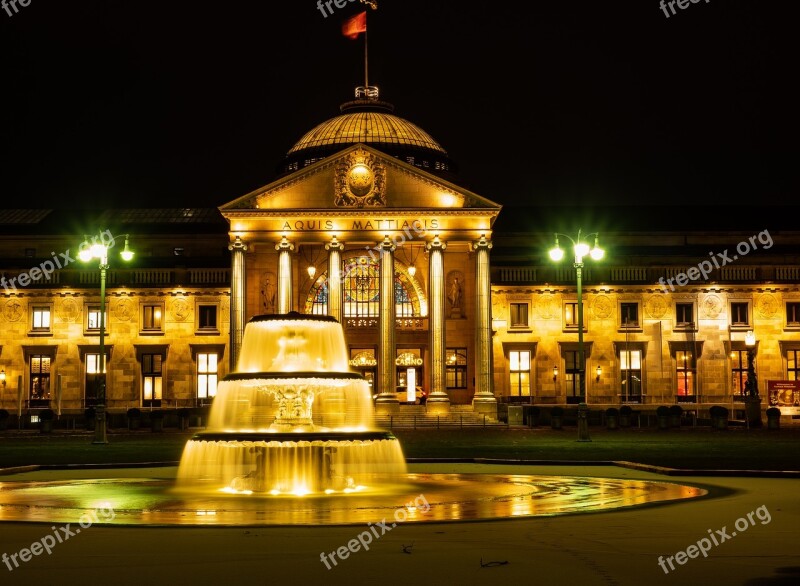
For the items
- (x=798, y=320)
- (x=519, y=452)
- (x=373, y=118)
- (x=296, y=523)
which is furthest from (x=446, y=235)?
(x=296, y=523)

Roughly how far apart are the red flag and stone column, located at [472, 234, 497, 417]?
48.1 feet

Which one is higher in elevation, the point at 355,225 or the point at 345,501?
the point at 355,225

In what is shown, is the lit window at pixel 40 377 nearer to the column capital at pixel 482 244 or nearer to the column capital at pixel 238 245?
the column capital at pixel 238 245

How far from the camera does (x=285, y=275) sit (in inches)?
2869

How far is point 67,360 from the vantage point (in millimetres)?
78312

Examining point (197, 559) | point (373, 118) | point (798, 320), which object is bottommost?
point (197, 559)

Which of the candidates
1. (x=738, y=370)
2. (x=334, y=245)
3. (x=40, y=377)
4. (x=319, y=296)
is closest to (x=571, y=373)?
(x=738, y=370)

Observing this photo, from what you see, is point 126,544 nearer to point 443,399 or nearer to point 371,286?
point 443,399

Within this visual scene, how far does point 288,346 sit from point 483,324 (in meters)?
47.9

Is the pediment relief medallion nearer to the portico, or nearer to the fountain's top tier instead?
the portico

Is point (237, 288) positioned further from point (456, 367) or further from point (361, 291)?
point (456, 367)

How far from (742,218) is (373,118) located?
2898 cm

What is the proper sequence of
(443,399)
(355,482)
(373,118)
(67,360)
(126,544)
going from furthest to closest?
(373,118), (67,360), (443,399), (355,482), (126,544)

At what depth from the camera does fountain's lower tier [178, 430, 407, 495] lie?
2220 cm
